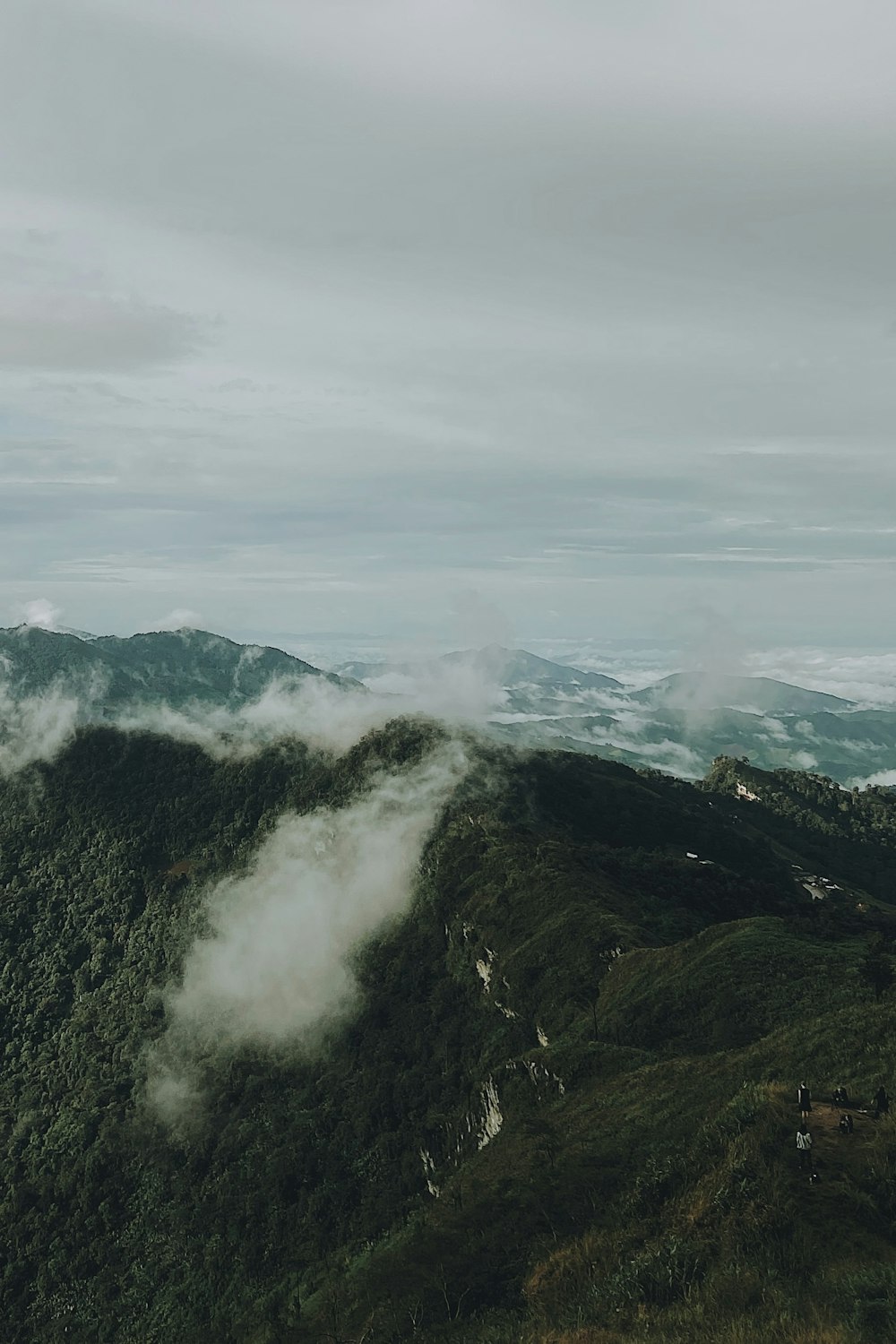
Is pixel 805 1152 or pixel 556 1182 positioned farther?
pixel 556 1182

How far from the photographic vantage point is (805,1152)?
44812mm

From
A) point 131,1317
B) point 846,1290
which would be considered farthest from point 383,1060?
point 846,1290

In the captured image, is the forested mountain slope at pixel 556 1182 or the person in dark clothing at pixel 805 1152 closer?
the forested mountain slope at pixel 556 1182

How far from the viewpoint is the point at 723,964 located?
12506 cm

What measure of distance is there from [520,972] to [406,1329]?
111 m

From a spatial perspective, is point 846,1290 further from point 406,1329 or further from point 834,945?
point 834,945

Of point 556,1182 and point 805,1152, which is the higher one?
point 805,1152

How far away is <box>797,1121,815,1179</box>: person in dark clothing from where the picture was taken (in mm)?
44062

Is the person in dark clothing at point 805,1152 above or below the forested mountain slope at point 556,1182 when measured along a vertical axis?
above

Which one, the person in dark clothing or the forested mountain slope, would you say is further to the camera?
the person in dark clothing

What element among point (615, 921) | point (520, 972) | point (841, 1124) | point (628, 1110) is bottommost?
point (520, 972)

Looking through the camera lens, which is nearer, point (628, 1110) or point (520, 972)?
point (628, 1110)

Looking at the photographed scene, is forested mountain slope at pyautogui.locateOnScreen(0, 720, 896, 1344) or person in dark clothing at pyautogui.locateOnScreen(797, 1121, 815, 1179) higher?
person in dark clothing at pyautogui.locateOnScreen(797, 1121, 815, 1179)

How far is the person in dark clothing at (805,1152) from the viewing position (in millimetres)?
44062
